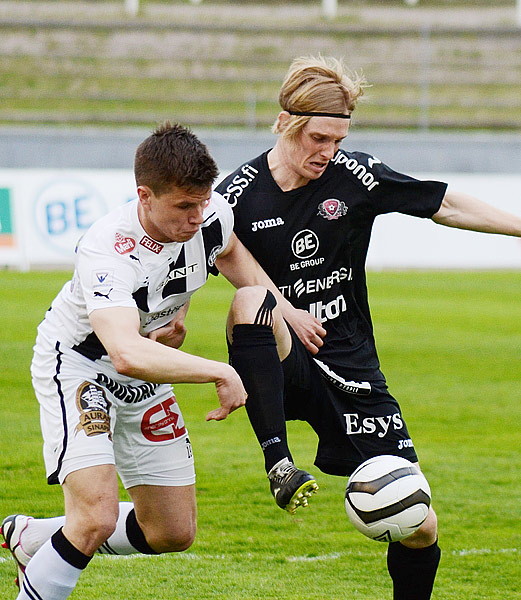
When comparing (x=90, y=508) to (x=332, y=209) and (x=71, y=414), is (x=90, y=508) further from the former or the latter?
(x=332, y=209)

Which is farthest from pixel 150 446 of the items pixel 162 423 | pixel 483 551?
pixel 483 551

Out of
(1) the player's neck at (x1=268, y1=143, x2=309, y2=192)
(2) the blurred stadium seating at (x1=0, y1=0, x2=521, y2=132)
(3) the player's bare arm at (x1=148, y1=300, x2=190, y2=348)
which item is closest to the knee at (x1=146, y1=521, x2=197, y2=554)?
(3) the player's bare arm at (x1=148, y1=300, x2=190, y2=348)

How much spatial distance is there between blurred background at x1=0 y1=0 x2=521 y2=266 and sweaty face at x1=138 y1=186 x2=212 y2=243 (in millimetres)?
20550

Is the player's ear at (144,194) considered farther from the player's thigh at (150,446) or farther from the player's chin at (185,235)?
the player's thigh at (150,446)

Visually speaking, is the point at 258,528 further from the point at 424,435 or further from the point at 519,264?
the point at 519,264

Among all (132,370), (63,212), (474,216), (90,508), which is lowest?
(63,212)

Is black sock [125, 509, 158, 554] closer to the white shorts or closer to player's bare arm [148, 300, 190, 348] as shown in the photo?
the white shorts

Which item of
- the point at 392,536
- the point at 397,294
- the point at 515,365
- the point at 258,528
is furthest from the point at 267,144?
the point at 392,536

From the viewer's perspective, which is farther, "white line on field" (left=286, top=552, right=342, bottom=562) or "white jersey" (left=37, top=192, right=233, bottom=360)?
"white line on field" (left=286, top=552, right=342, bottom=562)

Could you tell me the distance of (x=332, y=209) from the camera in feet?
15.0

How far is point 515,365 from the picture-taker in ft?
36.5

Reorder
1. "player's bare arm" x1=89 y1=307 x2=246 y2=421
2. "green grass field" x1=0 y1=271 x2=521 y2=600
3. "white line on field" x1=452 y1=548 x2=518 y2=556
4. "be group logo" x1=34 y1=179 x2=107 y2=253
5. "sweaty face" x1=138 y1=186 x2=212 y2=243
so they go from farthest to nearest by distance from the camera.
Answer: "be group logo" x1=34 y1=179 x2=107 y2=253 < "white line on field" x1=452 y1=548 x2=518 y2=556 < "green grass field" x1=0 y1=271 x2=521 y2=600 < "sweaty face" x1=138 y1=186 x2=212 y2=243 < "player's bare arm" x1=89 y1=307 x2=246 y2=421

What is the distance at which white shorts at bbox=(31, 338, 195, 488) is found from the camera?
3828 millimetres

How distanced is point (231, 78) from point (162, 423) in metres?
25.2
